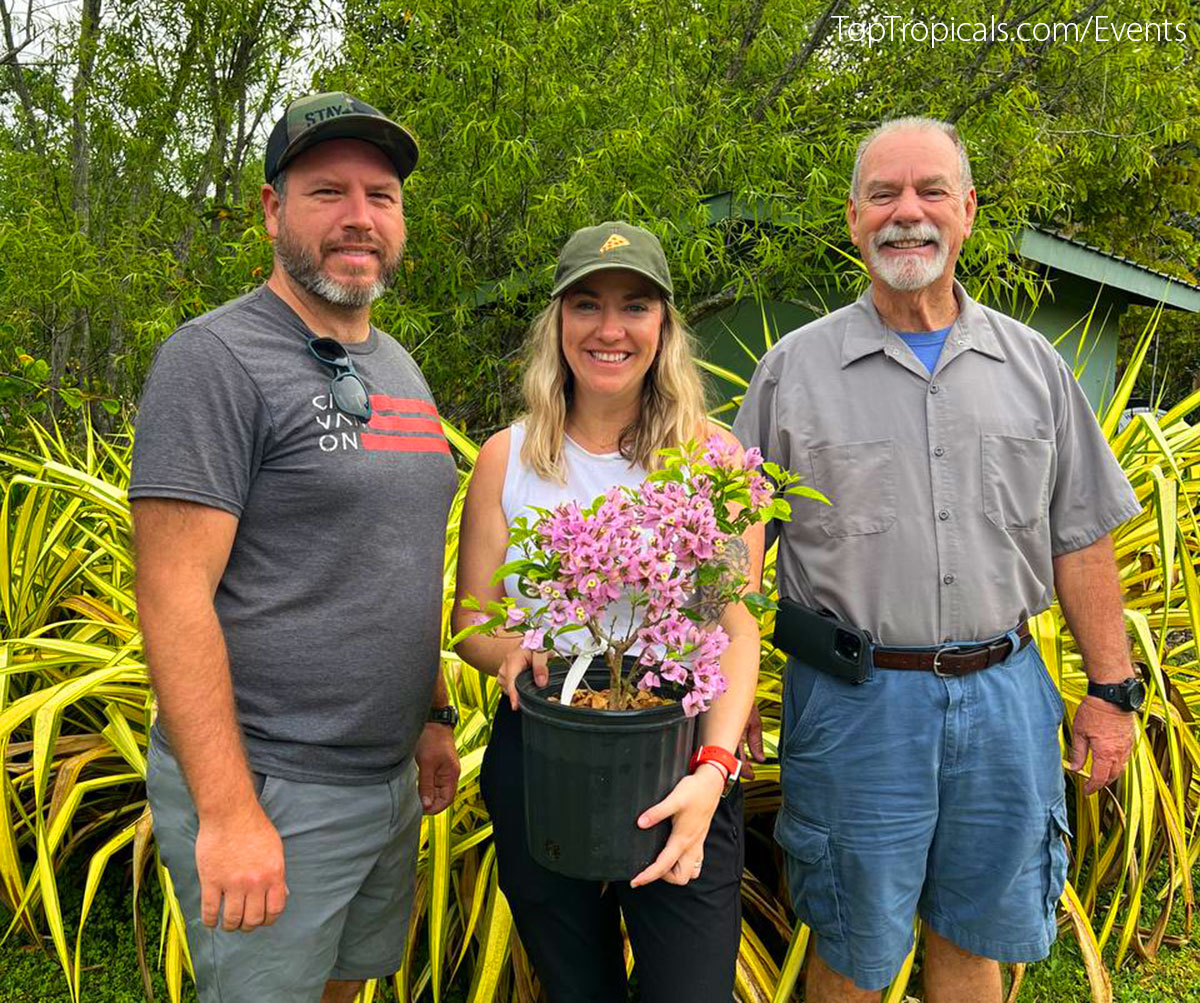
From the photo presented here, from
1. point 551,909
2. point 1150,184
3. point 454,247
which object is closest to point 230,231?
point 454,247

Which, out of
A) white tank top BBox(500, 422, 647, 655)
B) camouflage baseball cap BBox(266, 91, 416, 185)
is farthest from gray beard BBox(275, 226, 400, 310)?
white tank top BBox(500, 422, 647, 655)

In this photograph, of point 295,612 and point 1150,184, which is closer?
point 295,612

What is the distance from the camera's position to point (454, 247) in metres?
4.33

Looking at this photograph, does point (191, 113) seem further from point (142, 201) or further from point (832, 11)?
point (832, 11)

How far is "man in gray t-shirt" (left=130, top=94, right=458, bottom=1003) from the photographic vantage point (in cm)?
130

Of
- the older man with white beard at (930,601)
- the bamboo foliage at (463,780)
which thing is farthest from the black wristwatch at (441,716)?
the older man with white beard at (930,601)

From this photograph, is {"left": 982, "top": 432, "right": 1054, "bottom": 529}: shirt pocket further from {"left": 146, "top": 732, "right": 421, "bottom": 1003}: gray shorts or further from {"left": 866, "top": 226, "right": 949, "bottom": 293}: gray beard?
{"left": 146, "top": 732, "right": 421, "bottom": 1003}: gray shorts

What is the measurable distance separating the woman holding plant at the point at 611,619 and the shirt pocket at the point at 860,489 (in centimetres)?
27

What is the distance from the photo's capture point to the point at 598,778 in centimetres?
126

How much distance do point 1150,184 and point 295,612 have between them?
11500 mm

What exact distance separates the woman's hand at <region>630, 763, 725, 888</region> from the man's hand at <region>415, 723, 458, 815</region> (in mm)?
578

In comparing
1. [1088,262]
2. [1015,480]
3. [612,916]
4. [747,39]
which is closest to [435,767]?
[612,916]

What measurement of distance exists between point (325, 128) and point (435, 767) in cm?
118

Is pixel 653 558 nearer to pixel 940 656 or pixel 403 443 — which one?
pixel 403 443
